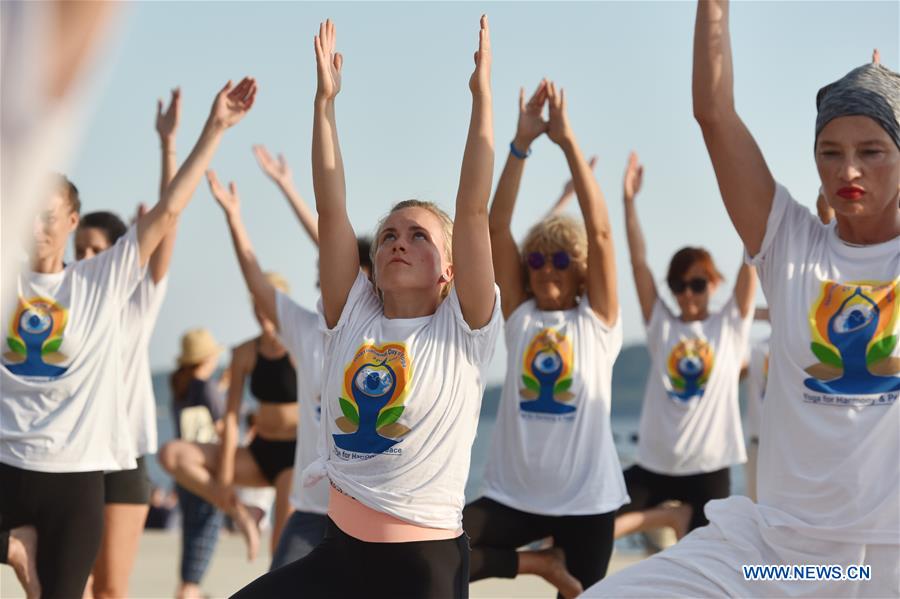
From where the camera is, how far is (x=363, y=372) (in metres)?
3.61

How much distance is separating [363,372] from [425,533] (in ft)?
1.82

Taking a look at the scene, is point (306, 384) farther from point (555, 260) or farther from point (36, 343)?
point (555, 260)

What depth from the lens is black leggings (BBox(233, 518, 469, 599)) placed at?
3432 millimetres

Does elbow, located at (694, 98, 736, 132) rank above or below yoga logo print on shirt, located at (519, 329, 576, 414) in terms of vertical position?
above

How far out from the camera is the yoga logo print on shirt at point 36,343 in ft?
16.4

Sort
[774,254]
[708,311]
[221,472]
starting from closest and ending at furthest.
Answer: [774,254], [221,472], [708,311]

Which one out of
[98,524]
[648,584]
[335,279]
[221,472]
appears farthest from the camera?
[221,472]

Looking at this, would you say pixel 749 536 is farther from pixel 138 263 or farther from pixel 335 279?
pixel 138 263

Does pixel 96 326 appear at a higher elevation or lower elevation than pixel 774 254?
lower

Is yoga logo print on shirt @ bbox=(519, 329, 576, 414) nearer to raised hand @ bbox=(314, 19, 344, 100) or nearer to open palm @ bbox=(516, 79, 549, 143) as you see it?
open palm @ bbox=(516, 79, 549, 143)

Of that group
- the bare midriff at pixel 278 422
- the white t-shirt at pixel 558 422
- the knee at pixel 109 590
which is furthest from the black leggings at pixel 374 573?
the bare midriff at pixel 278 422

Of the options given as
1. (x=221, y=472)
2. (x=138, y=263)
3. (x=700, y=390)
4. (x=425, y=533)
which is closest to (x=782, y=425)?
(x=425, y=533)

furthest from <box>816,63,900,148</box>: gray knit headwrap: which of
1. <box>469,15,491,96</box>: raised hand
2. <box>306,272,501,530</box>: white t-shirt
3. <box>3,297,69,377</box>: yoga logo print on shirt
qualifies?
<box>3,297,69,377</box>: yoga logo print on shirt

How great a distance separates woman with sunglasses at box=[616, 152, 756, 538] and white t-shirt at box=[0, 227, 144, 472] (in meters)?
3.30
